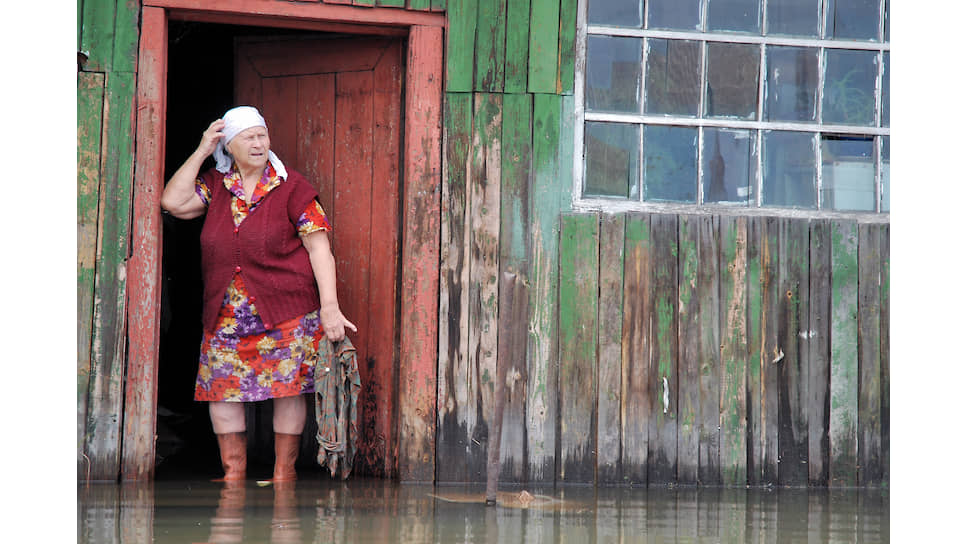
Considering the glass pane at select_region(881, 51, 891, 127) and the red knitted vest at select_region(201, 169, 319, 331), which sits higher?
the glass pane at select_region(881, 51, 891, 127)

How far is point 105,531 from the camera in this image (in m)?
3.94

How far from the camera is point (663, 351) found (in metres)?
5.55

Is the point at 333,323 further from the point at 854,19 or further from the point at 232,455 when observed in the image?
the point at 854,19

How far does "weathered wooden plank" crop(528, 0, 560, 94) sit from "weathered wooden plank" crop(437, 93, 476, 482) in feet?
1.15

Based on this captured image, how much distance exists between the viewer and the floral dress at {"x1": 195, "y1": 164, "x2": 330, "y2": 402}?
5.40 m

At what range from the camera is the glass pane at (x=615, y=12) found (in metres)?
5.54

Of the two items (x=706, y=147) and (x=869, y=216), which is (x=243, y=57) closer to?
(x=706, y=147)

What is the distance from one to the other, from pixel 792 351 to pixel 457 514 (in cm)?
214

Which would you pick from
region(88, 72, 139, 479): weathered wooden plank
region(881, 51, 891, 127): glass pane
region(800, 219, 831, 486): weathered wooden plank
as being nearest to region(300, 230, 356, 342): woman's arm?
region(88, 72, 139, 479): weathered wooden plank

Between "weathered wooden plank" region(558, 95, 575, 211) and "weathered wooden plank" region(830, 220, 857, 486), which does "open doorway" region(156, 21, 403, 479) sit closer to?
"weathered wooden plank" region(558, 95, 575, 211)

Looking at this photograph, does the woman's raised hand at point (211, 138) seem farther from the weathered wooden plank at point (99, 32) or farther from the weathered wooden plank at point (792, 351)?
the weathered wooden plank at point (792, 351)

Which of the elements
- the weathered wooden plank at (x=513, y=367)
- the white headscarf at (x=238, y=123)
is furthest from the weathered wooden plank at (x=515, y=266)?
the white headscarf at (x=238, y=123)

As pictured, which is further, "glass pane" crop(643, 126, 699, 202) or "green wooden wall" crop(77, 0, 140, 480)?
"glass pane" crop(643, 126, 699, 202)

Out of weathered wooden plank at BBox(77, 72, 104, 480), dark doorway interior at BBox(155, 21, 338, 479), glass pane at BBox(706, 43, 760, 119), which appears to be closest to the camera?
weathered wooden plank at BBox(77, 72, 104, 480)
